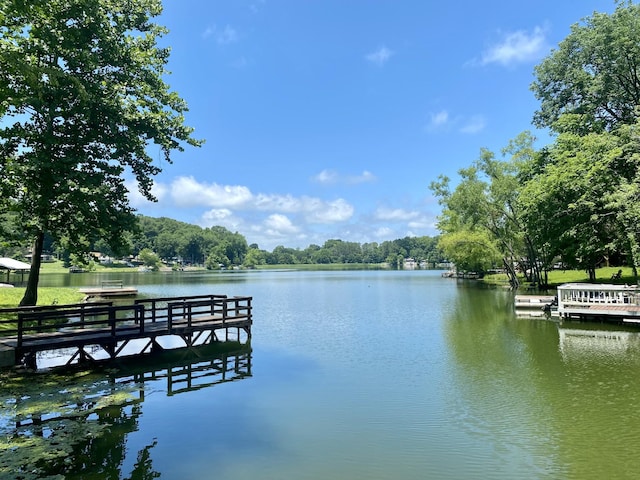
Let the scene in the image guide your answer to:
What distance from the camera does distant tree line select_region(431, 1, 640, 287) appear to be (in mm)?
21500

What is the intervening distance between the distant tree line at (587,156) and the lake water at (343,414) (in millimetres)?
8777

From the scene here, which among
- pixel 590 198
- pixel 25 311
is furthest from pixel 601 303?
pixel 25 311

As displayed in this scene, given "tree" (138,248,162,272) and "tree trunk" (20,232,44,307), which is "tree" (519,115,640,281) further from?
"tree" (138,248,162,272)

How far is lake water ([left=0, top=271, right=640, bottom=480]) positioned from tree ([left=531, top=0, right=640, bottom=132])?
19.8 metres

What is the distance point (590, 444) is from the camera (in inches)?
289

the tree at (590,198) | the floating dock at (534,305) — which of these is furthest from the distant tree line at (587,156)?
the floating dock at (534,305)

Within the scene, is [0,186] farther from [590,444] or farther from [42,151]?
[590,444]

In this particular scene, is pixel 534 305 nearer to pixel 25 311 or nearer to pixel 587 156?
pixel 587 156

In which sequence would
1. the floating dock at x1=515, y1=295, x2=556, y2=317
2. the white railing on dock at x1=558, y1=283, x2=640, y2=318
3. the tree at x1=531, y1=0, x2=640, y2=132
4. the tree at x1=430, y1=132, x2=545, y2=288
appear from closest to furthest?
the white railing on dock at x1=558, y1=283, x2=640, y2=318 < the floating dock at x1=515, y1=295, x2=556, y2=317 < the tree at x1=531, y1=0, x2=640, y2=132 < the tree at x1=430, y1=132, x2=545, y2=288

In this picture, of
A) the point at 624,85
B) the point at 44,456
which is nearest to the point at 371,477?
the point at 44,456

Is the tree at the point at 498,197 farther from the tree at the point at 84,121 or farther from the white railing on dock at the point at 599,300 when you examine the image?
the tree at the point at 84,121

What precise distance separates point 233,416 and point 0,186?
1133cm

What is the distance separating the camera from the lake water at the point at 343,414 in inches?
266

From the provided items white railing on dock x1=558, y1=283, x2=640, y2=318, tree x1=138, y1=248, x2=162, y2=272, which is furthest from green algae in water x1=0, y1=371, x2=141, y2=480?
tree x1=138, y1=248, x2=162, y2=272
